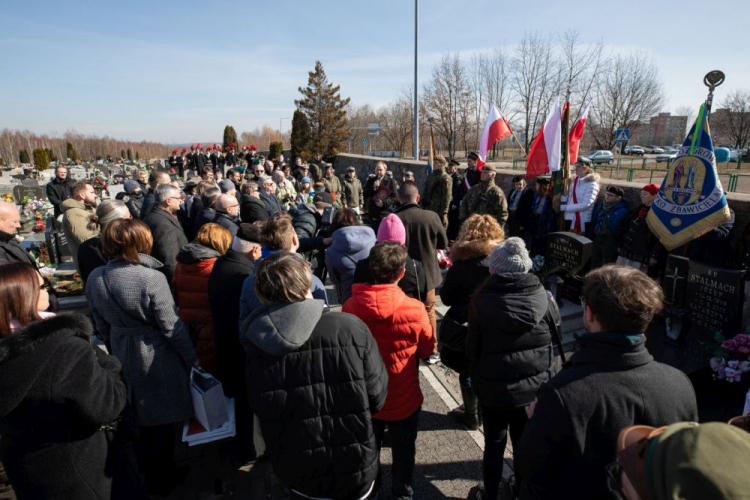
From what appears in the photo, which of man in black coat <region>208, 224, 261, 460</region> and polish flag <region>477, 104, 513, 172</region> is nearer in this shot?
man in black coat <region>208, 224, 261, 460</region>

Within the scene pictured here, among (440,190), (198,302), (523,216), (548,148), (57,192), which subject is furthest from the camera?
(57,192)

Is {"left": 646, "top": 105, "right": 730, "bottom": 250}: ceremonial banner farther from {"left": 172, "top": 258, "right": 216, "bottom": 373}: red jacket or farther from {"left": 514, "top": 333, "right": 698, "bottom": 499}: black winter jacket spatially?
{"left": 172, "top": 258, "right": 216, "bottom": 373}: red jacket

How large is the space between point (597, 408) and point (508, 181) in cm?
754

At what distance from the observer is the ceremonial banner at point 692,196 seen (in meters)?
4.28

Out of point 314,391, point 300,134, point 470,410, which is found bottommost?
point 470,410

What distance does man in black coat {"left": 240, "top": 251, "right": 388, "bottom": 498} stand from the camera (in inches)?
75.2

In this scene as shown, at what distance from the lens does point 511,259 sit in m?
2.36

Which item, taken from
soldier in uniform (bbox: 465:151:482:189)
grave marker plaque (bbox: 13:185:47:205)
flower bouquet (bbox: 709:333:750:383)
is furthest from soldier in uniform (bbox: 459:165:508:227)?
grave marker plaque (bbox: 13:185:47:205)

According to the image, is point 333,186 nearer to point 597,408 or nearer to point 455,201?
point 455,201

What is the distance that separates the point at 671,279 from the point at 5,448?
550cm

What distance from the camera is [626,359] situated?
1.57 m

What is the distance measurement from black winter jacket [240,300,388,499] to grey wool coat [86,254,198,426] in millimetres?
Answer: 908

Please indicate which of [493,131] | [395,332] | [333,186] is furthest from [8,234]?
[493,131]

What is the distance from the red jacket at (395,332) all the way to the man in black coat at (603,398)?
978 millimetres
